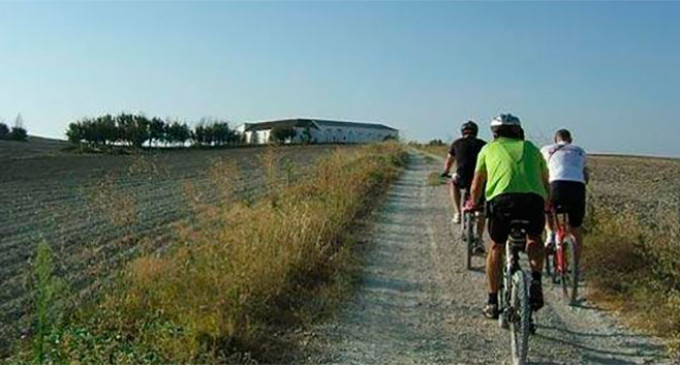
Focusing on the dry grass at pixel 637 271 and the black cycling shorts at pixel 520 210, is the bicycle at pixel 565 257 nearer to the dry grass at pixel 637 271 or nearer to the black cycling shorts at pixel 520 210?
the dry grass at pixel 637 271

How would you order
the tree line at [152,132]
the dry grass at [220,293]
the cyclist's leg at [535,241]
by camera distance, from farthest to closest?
the tree line at [152,132] < the cyclist's leg at [535,241] < the dry grass at [220,293]

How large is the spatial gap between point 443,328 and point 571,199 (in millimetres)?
2487

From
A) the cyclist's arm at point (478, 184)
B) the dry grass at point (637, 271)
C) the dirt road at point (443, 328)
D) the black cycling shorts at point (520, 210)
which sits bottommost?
the dirt road at point (443, 328)

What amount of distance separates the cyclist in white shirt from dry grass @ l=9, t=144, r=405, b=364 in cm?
286

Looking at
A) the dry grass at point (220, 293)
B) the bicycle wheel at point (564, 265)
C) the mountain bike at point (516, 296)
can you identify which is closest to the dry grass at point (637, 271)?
the bicycle wheel at point (564, 265)

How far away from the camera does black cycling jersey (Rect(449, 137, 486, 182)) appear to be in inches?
395

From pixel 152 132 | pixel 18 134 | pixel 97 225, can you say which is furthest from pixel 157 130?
pixel 97 225

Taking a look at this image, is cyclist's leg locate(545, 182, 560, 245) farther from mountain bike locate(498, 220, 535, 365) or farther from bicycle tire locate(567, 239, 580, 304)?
mountain bike locate(498, 220, 535, 365)

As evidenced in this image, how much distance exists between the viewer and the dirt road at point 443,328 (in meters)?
5.64

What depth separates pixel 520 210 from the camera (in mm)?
5668

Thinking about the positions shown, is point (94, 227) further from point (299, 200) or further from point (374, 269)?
point (374, 269)

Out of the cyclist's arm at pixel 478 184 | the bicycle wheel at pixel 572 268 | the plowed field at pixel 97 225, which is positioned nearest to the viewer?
the cyclist's arm at pixel 478 184

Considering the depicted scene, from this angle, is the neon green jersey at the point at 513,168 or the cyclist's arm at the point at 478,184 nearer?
the neon green jersey at the point at 513,168

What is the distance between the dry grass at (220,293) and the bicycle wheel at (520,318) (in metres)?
2.12
